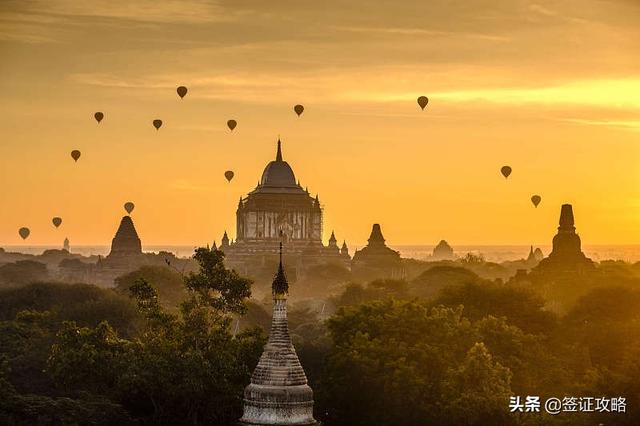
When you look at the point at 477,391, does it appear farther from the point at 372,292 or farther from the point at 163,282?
the point at 163,282

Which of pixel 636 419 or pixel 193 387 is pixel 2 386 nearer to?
pixel 193 387

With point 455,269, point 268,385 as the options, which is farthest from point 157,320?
point 455,269

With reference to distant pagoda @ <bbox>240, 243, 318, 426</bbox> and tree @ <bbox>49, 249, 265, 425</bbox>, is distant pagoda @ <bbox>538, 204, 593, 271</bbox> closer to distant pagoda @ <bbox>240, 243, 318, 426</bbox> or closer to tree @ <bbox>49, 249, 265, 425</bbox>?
tree @ <bbox>49, 249, 265, 425</bbox>

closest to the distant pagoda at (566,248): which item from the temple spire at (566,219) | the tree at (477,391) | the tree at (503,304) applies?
the temple spire at (566,219)

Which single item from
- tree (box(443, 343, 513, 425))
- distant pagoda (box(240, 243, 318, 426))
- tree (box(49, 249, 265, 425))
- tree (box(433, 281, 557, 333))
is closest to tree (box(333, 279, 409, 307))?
tree (box(433, 281, 557, 333))

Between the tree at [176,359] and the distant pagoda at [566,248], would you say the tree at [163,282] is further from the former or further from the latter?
the tree at [176,359]

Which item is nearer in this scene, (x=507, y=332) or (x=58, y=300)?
(x=507, y=332)

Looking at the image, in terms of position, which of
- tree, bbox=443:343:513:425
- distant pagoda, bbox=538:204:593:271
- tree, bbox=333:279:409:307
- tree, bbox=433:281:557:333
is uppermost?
distant pagoda, bbox=538:204:593:271

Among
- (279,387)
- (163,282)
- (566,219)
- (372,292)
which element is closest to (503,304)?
(279,387)
